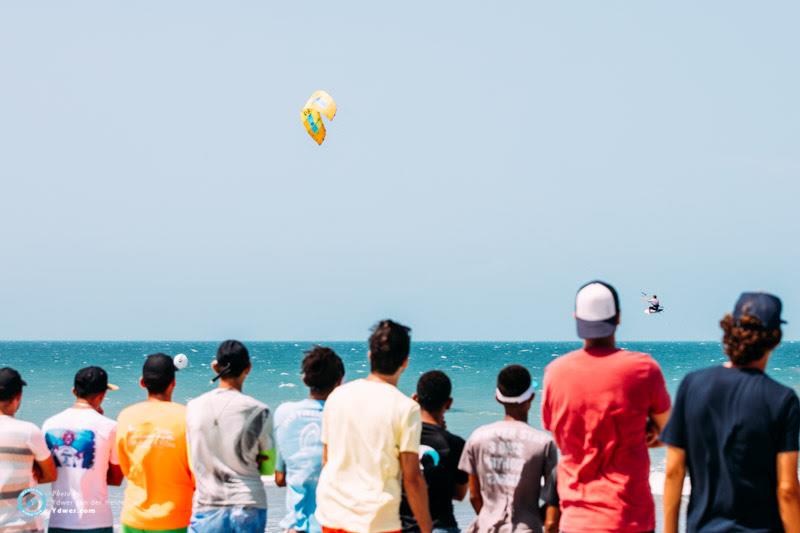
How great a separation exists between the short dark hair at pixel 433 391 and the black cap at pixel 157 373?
1.14 metres

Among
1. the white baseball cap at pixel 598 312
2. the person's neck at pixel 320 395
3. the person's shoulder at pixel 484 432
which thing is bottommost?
the person's shoulder at pixel 484 432

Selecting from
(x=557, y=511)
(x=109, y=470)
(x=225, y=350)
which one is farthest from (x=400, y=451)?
(x=109, y=470)

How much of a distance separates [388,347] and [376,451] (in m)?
0.39

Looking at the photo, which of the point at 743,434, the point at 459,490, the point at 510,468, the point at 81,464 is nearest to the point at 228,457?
the point at 81,464

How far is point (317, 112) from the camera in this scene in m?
17.9

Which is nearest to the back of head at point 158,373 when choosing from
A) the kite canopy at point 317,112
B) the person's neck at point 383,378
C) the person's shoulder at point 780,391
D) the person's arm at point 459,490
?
the person's neck at point 383,378

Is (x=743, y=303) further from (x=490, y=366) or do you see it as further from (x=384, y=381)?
(x=490, y=366)

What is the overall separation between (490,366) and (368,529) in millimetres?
72620

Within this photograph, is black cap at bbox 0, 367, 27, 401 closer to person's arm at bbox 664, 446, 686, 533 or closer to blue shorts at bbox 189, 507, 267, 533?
blue shorts at bbox 189, 507, 267, 533

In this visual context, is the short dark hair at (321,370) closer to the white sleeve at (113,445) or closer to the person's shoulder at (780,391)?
the white sleeve at (113,445)

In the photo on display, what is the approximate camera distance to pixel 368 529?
4035 millimetres

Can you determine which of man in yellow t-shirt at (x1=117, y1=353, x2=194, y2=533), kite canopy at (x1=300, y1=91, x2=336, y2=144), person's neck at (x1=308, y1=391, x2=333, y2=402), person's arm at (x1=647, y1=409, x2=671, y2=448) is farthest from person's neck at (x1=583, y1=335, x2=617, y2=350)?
kite canopy at (x1=300, y1=91, x2=336, y2=144)

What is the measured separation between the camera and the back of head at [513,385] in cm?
461

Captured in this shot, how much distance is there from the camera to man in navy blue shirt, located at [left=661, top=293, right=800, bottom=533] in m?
3.44
